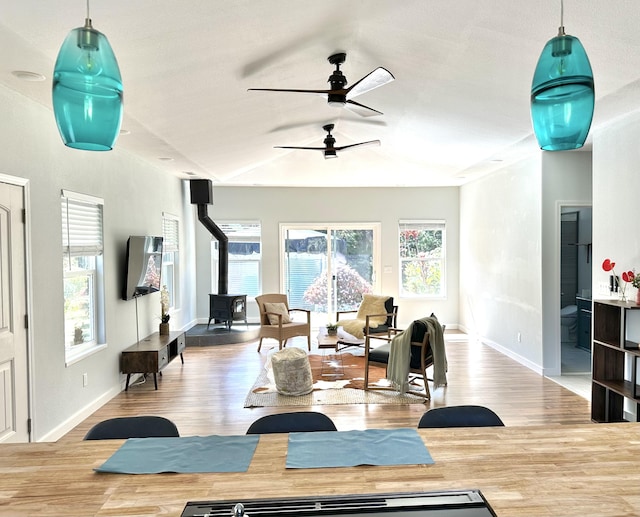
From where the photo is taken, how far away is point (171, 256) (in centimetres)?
781

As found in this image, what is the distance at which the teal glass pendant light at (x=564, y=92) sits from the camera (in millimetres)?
1428

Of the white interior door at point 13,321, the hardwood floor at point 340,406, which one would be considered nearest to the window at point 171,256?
the hardwood floor at point 340,406

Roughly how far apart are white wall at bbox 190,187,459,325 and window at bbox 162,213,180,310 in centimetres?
114

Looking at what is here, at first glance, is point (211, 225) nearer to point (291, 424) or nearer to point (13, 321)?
point (13, 321)

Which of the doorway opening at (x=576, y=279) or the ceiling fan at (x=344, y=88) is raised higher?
the ceiling fan at (x=344, y=88)

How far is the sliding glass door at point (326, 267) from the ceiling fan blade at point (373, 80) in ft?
18.6

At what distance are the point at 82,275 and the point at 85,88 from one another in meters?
3.78

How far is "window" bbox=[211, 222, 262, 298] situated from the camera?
912cm

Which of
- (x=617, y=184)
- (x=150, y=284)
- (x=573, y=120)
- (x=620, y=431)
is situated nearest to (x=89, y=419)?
(x=150, y=284)

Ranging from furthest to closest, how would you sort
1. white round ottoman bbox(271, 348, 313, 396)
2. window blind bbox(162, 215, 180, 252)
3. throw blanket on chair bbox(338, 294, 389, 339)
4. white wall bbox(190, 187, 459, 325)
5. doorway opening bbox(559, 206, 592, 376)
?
white wall bbox(190, 187, 459, 325) < window blind bbox(162, 215, 180, 252) < throw blanket on chair bbox(338, 294, 389, 339) < doorway opening bbox(559, 206, 592, 376) < white round ottoman bbox(271, 348, 313, 396)

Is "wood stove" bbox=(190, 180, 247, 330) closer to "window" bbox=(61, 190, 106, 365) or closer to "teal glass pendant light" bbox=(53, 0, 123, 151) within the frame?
"window" bbox=(61, 190, 106, 365)

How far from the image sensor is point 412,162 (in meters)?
7.54

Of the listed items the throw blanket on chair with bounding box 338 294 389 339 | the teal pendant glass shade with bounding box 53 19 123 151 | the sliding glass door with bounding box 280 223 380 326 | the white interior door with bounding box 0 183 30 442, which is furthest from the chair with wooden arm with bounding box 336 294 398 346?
the teal pendant glass shade with bounding box 53 19 123 151

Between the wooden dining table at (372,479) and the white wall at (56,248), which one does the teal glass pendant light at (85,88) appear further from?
the white wall at (56,248)
